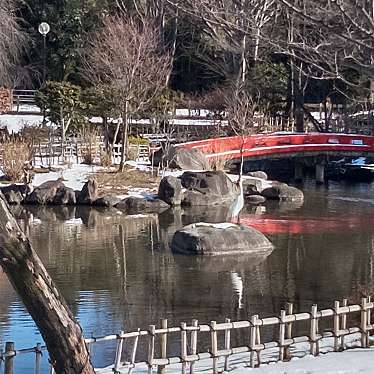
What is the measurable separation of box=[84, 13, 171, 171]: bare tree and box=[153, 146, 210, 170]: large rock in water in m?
1.34

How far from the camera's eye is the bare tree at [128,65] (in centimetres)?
2546

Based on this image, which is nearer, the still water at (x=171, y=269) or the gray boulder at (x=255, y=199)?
the still water at (x=171, y=269)

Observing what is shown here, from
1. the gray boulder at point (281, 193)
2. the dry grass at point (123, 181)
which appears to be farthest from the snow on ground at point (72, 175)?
the gray boulder at point (281, 193)

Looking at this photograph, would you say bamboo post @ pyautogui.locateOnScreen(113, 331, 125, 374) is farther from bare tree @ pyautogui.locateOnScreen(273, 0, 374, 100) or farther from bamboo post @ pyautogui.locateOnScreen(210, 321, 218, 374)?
bare tree @ pyautogui.locateOnScreen(273, 0, 374, 100)

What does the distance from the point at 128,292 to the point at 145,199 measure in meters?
9.88

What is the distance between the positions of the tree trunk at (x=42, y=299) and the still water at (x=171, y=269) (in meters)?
3.33

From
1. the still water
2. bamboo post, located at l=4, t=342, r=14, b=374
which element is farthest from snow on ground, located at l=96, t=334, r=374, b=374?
the still water

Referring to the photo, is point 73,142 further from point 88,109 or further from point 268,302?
point 268,302

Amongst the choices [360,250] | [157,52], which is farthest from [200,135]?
[360,250]

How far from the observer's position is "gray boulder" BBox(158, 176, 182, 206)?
74.1ft

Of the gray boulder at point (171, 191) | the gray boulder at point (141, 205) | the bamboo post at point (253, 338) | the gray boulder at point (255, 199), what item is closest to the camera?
the bamboo post at point (253, 338)

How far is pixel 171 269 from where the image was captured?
565 inches

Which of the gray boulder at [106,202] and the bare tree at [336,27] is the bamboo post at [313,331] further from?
the gray boulder at [106,202]

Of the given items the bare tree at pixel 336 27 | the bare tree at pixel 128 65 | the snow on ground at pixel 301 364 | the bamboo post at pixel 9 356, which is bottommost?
the snow on ground at pixel 301 364
